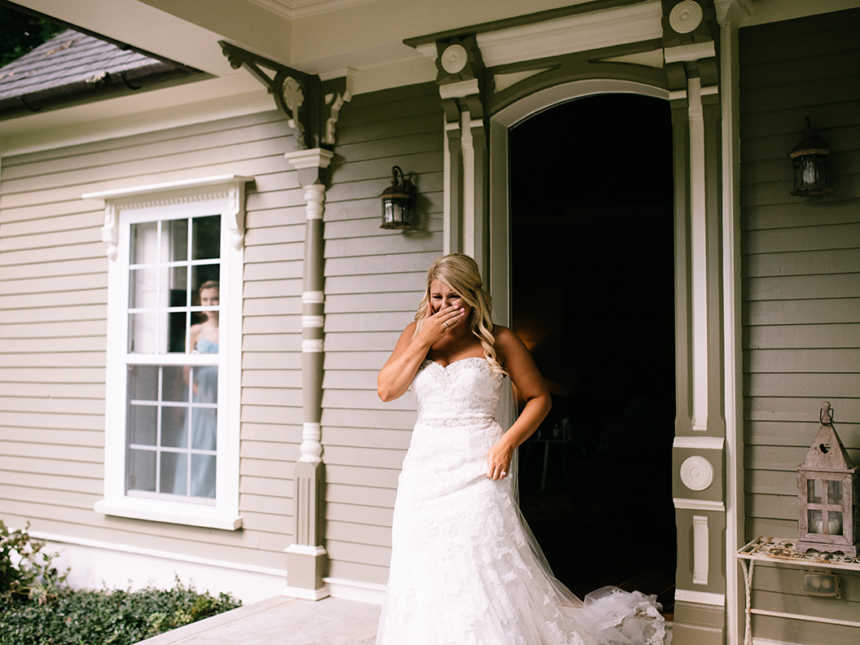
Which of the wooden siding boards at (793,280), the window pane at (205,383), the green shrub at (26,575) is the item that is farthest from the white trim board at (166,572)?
the wooden siding boards at (793,280)

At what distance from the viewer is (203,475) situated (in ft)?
19.6

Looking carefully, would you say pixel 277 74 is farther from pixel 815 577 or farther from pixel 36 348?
pixel 815 577

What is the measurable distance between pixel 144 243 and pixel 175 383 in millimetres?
1103

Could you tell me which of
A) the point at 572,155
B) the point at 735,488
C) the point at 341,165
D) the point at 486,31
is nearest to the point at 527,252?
the point at 572,155

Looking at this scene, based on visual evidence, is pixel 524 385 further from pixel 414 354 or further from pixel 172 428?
pixel 172 428

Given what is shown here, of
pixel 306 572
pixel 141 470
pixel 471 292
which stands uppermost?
pixel 471 292

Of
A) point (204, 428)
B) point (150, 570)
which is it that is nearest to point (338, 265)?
point (204, 428)

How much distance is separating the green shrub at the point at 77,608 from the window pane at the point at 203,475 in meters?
0.63

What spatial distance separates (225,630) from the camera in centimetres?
459

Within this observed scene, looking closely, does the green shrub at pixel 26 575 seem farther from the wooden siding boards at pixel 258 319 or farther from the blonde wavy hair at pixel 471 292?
the blonde wavy hair at pixel 471 292

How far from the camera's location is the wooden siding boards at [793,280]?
3789mm

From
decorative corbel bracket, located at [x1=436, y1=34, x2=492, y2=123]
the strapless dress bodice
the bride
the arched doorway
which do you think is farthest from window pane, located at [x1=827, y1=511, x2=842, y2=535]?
decorative corbel bracket, located at [x1=436, y1=34, x2=492, y2=123]

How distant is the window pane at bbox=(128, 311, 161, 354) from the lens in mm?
6219

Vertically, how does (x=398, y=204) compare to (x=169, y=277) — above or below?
above
